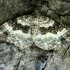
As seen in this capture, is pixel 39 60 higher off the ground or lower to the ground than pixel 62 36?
lower

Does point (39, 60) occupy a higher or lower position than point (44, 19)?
lower

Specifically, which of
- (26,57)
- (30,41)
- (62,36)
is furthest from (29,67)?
(62,36)

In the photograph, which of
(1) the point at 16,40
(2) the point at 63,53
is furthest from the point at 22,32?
(2) the point at 63,53

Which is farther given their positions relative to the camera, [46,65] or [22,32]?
[22,32]

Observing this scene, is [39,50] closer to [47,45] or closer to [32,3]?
[47,45]

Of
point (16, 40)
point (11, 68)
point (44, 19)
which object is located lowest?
point (11, 68)

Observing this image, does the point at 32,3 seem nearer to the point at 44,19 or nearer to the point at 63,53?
the point at 44,19

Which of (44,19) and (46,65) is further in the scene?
(44,19)
